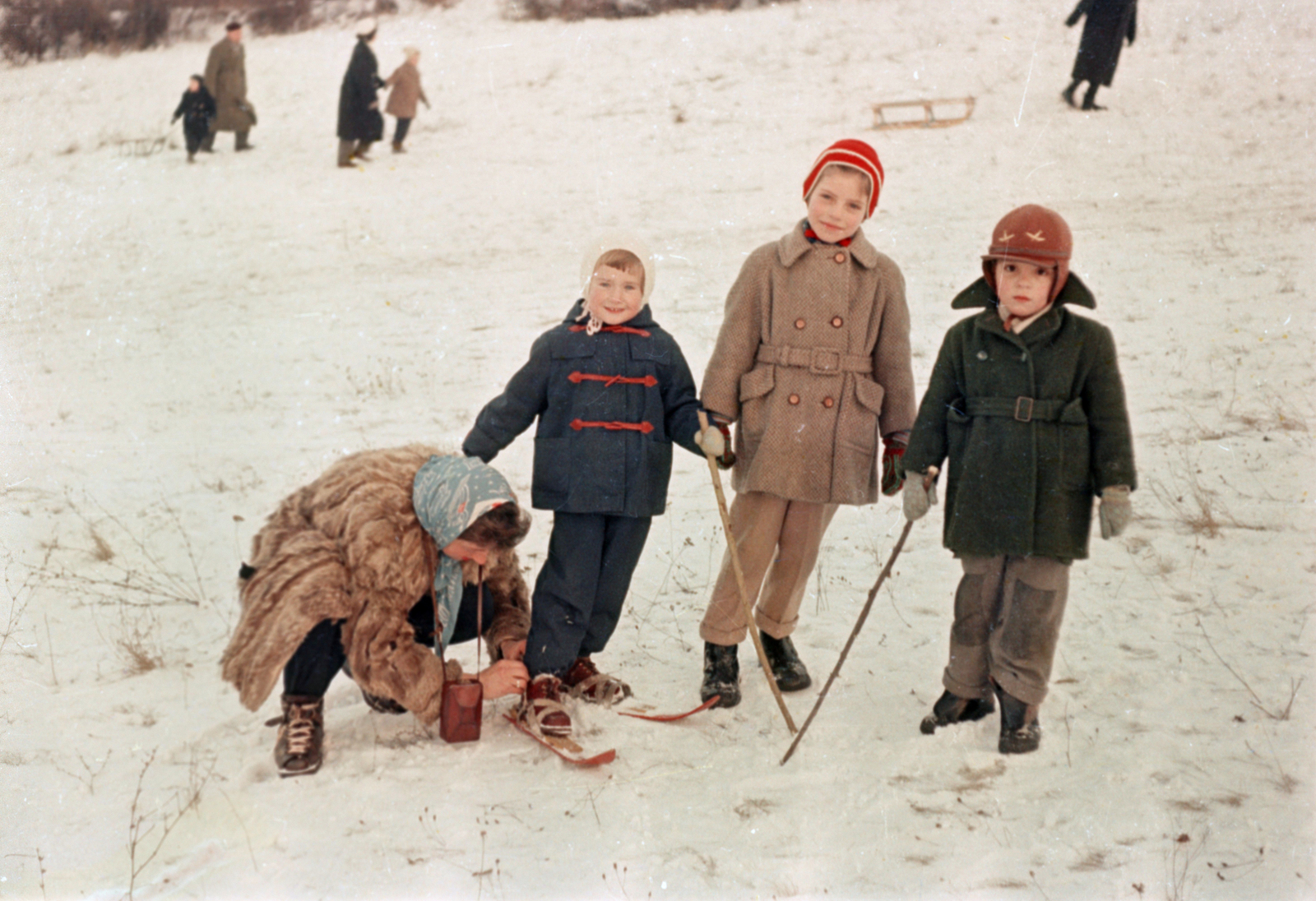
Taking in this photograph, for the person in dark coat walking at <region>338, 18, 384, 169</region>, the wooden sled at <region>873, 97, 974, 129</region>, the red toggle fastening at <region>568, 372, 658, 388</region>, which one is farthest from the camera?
the person in dark coat walking at <region>338, 18, 384, 169</region>

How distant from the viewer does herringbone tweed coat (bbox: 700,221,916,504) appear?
3334mm

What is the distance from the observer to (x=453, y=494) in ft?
9.76

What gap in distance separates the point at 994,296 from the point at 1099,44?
922 cm

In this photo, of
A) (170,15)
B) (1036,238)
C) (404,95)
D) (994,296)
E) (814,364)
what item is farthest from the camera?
(404,95)

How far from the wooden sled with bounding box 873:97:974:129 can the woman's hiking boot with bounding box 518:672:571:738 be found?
944cm

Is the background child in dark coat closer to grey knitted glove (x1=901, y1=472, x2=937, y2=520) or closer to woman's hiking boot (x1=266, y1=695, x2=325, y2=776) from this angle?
grey knitted glove (x1=901, y1=472, x2=937, y2=520)

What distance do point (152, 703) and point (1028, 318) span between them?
3.39 meters

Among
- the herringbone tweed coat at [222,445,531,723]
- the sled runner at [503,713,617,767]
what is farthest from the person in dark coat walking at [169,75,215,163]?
the sled runner at [503,713,617,767]

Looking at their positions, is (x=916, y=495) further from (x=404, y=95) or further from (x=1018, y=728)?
(x=404, y=95)

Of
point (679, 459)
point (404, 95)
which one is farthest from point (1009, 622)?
point (404, 95)

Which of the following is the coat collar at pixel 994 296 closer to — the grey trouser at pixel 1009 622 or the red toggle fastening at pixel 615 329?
the grey trouser at pixel 1009 622

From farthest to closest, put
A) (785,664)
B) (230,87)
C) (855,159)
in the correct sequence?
1. (230,87)
2. (785,664)
3. (855,159)

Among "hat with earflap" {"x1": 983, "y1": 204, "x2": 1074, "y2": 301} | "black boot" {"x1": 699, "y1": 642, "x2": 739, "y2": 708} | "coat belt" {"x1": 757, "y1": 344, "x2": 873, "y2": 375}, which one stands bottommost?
"black boot" {"x1": 699, "y1": 642, "x2": 739, "y2": 708}

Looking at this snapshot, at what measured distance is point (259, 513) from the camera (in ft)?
18.2
